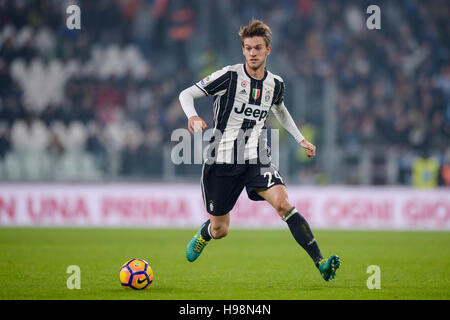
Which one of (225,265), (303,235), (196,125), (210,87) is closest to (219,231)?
(303,235)

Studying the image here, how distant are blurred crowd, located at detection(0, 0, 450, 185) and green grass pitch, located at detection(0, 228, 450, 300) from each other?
2711 mm

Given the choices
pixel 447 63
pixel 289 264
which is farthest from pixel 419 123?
pixel 289 264

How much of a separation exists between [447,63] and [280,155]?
6.73 m

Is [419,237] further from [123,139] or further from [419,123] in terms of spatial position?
[123,139]

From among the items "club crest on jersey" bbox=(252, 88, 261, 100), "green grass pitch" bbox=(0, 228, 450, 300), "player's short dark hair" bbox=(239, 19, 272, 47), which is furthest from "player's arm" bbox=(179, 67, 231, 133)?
"green grass pitch" bbox=(0, 228, 450, 300)

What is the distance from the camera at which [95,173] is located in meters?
17.5

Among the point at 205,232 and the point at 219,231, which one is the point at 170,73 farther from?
the point at 219,231

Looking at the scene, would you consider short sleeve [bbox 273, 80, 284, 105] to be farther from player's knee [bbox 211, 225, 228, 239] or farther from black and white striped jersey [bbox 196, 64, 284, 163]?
player's knee [bbox 211, 225, 228, 239]

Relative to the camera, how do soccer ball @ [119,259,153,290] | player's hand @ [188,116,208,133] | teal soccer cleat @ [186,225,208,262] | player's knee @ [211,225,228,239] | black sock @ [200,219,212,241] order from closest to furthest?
player's hand @ [188,116,208,133] → soccer ball @ [119,259,153,290] → player's knee @ [211,225,228,239] → black sock @ [200,219,212,241] → teal soccer cleat @ [186,225,208,262]

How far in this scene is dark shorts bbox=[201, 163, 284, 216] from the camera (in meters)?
7.46

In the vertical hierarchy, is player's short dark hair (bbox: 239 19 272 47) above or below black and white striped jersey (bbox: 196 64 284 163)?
above

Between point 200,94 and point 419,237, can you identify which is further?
point 419,237

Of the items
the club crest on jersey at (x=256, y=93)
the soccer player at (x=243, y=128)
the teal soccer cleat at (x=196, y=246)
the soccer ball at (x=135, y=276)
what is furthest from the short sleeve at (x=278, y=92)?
the soccer ball at (x=135, y=276)

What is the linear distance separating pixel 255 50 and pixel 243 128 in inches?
33.2
